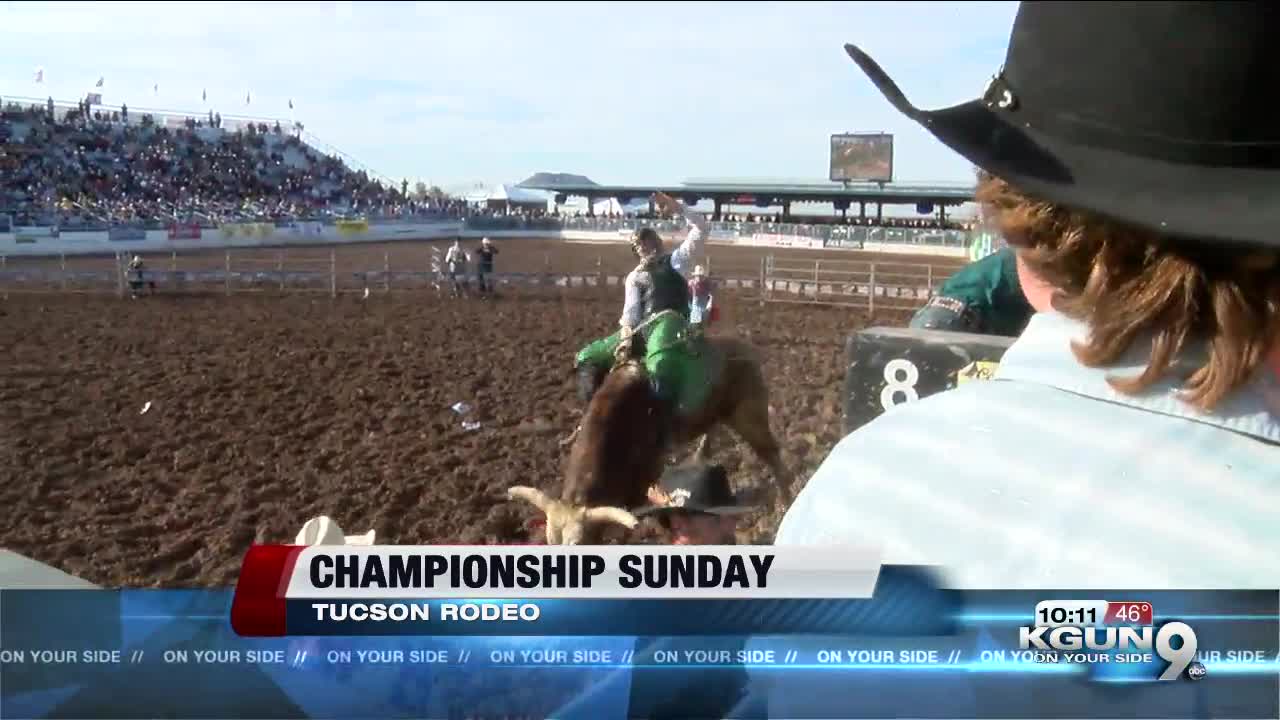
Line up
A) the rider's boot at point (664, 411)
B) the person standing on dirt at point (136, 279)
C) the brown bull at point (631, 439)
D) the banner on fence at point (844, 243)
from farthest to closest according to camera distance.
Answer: the banner on fence at point (844, 243), the person standing on dirt at point (136, 279), the rider's boot at point (664, 411), the brown bull at point (631, 439)

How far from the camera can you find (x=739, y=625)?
3.18ft

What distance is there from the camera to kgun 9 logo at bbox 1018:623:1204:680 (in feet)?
2.63

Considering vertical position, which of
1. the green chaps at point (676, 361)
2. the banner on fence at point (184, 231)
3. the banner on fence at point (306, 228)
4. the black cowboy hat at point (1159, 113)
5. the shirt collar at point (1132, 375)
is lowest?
the green chaps at point (676, 361)

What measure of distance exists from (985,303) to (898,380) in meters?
0.60

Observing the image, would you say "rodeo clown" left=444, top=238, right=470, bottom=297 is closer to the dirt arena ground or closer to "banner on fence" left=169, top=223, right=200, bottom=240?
the dirt arena ground

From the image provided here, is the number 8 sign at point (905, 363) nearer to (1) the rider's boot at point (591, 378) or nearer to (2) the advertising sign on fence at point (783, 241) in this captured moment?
(1) the rider's boot at point (591, 378)

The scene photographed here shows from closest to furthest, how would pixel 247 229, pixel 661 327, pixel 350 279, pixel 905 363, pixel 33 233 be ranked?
pixel 905 363, pixel 661 327, pixel 350 279, pixel 33 233, pixel 247 229

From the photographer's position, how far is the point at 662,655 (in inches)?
39.5

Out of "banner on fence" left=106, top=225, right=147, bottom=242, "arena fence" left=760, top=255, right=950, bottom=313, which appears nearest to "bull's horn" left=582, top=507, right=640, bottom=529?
"arena fence" left=760, top=255, right=950, bottom=313

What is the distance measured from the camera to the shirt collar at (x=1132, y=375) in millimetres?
775

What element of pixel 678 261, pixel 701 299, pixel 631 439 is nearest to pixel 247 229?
pixel 701 299

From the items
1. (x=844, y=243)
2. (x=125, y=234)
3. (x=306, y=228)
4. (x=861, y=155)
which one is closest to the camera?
(x=125, y=234)

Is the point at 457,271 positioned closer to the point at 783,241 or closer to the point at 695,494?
the point at 695,494

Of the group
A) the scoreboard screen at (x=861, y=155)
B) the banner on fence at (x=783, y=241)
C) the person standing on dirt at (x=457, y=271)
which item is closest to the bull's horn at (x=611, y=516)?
the person standing on dirt at (x=457, y=271)
